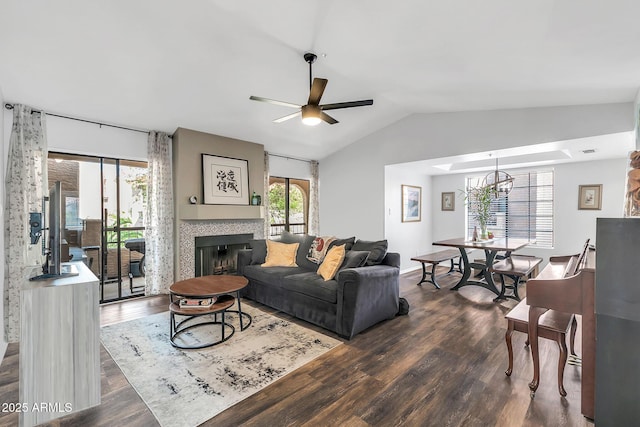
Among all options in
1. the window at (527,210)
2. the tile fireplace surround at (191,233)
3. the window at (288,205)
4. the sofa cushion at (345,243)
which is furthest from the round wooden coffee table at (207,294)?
the window at (527,210)

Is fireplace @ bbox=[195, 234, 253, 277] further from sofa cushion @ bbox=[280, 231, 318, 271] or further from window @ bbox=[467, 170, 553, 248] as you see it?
window @ bbox=[467, 170, 553, 248]

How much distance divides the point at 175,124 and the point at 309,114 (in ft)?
8.32

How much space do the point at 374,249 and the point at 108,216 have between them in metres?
3.90

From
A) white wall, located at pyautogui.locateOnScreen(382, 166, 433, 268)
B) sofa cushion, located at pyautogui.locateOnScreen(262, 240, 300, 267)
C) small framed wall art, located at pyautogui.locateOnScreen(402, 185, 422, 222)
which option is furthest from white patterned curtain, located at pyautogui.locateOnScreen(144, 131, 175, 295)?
small framed wall art, located at pyautogui.locateOnScreen(402, 185, 422, 222)

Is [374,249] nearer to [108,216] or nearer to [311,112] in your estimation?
[311,112]

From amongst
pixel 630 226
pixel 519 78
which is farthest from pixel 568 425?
pixel 519 78

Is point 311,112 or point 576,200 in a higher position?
point 311,112

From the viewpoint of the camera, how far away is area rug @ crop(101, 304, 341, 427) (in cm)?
202

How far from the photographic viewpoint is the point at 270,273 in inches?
153

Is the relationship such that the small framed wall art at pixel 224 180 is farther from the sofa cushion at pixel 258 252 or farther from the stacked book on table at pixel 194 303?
the stacked book on table at pixel 194 303

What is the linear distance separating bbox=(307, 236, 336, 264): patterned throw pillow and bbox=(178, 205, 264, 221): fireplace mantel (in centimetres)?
169

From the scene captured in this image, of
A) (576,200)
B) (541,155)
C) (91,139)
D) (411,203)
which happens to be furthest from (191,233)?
(576,200)

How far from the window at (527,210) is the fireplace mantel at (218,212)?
4.78 m

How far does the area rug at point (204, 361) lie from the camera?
2020mm
